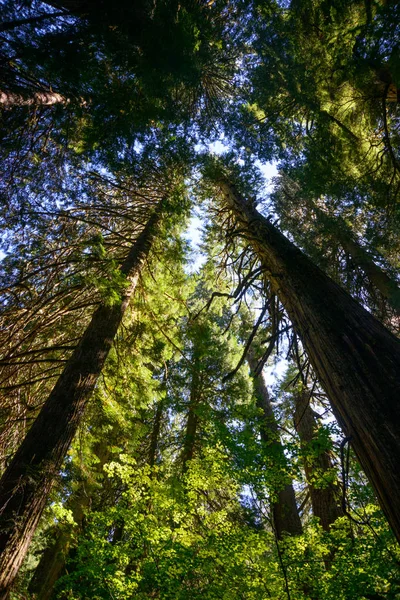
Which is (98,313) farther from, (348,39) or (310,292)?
(348,39)

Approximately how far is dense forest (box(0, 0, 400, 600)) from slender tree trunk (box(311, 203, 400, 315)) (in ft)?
0.32

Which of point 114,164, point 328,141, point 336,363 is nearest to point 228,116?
point 328,141

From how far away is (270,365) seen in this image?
576 inches

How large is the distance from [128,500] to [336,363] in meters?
5.75

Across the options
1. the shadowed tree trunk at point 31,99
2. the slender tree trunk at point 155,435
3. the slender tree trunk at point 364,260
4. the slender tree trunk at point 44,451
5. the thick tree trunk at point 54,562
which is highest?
the slender tree trunk at point 364,260

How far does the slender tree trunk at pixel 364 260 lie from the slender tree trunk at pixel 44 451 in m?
6.62

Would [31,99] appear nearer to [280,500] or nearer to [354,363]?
[354,363]

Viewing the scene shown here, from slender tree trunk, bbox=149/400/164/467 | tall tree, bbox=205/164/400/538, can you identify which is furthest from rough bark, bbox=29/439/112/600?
tall tree, bbox=205/164/400/538

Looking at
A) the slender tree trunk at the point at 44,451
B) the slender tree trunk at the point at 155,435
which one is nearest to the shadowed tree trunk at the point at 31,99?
the slender tree trunk at the point at 44,451

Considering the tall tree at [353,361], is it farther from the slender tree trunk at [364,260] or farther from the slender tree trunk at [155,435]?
the slender tree trunk at [155,435]

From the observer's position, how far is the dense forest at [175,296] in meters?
3.35

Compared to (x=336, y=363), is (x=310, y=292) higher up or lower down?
higher up

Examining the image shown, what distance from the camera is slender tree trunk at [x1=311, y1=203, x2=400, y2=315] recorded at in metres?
7.89

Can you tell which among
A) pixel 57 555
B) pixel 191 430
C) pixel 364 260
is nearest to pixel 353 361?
pixel 364 260
